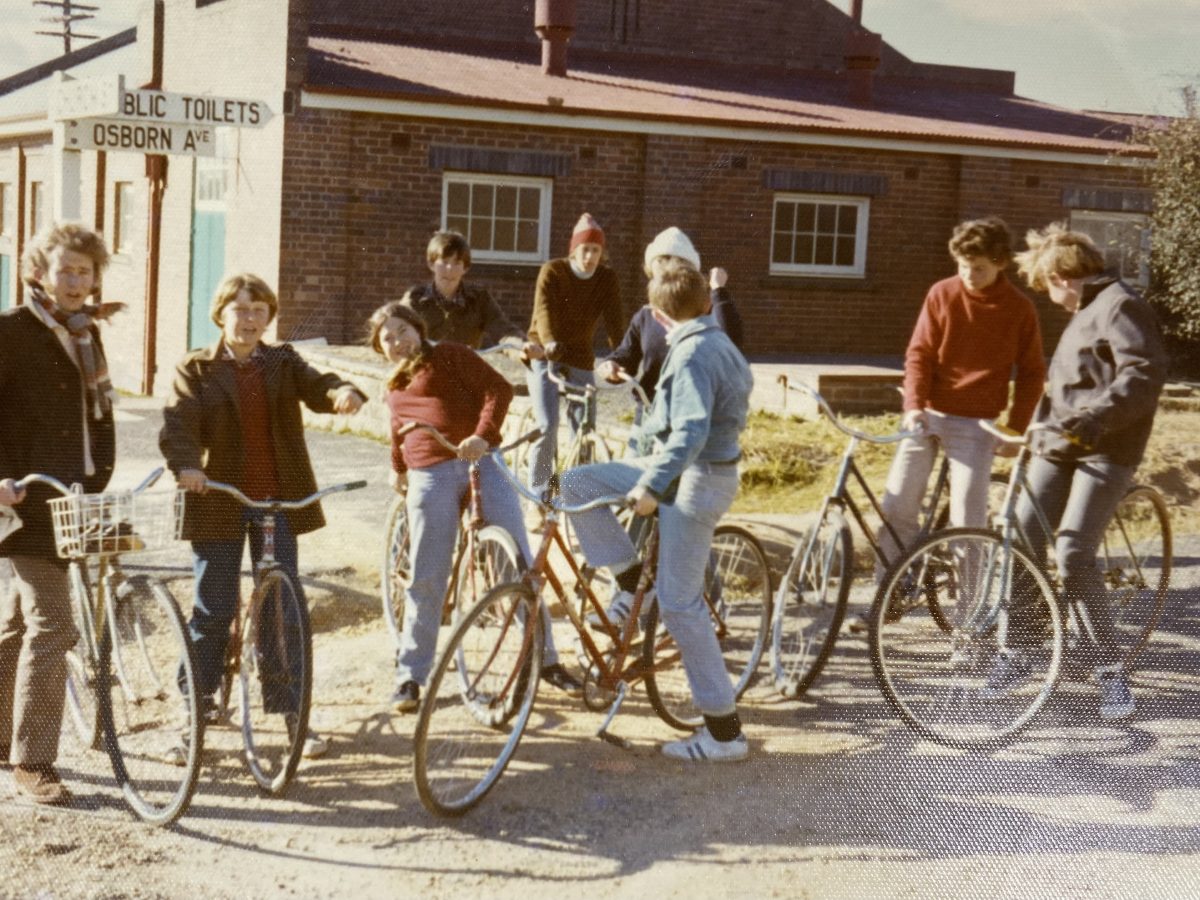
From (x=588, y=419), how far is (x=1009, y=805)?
3.31m

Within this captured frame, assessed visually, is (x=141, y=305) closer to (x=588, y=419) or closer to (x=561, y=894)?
(x=588, y=419)

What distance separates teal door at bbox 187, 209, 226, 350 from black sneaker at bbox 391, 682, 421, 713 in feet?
41.2

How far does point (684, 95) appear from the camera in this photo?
17.8 meters

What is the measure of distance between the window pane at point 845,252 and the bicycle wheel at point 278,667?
14.5 metres

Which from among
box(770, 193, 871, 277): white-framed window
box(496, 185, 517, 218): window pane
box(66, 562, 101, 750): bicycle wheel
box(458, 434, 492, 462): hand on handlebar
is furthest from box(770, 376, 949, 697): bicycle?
box(770, 193, 871, 277): white-framed window

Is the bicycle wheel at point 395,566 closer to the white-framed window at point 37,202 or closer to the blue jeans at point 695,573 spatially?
the blue jeans at point 695,573

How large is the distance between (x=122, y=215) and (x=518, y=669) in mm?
16835

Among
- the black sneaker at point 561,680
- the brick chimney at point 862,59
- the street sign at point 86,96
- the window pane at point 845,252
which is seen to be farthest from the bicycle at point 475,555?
the brick chimney at point 862,59

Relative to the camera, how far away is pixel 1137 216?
1964 centimetres

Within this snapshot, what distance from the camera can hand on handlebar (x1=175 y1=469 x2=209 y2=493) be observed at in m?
4.69

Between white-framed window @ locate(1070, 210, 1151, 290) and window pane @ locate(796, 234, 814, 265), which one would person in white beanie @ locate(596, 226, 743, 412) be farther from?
white-framed window @ locate(1070, 210, 1151, 290)

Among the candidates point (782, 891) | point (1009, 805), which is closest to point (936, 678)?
point (1009, 805)

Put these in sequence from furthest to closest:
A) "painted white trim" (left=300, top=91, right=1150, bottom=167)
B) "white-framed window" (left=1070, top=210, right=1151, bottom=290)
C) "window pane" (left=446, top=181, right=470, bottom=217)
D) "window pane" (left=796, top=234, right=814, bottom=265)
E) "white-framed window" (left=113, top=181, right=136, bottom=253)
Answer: "white-framed window" (left=113, top=181, right=136, bottom=253)
"white-framed window" (left=1070, top=210, right=1151, bottom=290)
"window pane" (left=796, top=234, right=814, bottom=265)
"window pane" (left=446, top=181, right=470, bottom=217)
"painted white trim" (left=300, top=91, right=1150, bottom=167)

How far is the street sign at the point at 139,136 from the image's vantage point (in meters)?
6.66
